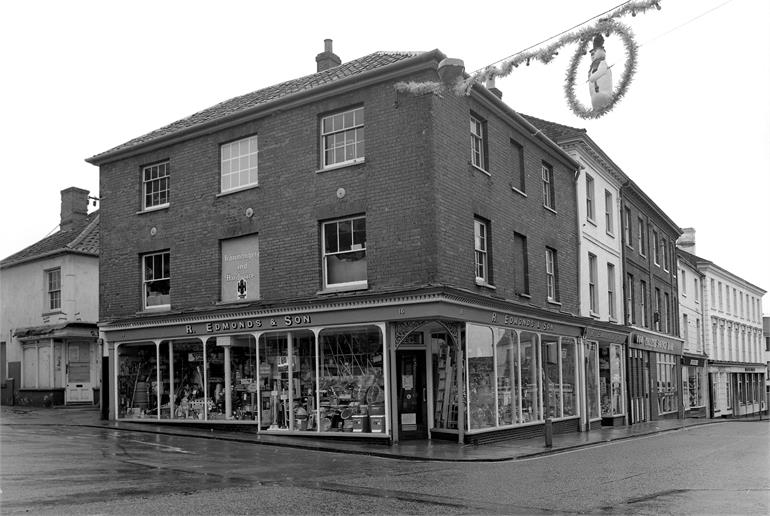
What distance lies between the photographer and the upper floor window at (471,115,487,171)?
20.4 metres

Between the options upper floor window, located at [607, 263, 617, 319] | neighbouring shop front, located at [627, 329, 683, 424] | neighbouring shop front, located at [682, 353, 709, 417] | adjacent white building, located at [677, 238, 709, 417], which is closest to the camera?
upper floor window, located at [607, 263, 617, 319]

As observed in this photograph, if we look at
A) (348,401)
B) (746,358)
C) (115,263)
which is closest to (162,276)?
(115,263)

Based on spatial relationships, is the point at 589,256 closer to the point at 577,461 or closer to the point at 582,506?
the point at 577,461

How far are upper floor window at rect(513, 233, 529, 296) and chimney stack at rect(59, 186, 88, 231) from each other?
21.6 metres

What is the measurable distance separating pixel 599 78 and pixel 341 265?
10558mm

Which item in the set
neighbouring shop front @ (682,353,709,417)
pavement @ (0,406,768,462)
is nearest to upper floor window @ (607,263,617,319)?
pavement @ (0,406,768,462)

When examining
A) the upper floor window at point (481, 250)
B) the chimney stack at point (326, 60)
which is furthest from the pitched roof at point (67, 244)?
the upper floor window at point (481, 250)

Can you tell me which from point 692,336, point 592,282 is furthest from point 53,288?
point 692,336

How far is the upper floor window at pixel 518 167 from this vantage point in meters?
22.6

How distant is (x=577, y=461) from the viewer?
51.0ft

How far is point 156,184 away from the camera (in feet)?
76.8

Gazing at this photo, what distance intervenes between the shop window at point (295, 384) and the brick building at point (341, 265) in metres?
0.05

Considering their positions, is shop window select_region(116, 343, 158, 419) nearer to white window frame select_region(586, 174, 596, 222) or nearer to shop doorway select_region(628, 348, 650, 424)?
white window frame select_region(586, 174, 596, 222)

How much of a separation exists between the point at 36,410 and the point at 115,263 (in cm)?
797
